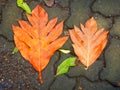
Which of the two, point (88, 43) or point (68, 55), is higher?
point (88, 43)

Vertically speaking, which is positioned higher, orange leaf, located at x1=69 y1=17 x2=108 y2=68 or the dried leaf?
orange leaf, located at x1=69 y1=17 x2=108 y2=68

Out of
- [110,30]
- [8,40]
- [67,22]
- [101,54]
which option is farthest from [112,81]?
[8,40]

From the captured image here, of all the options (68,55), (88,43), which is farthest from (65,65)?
(88,43)

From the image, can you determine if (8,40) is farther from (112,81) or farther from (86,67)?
(112,81)

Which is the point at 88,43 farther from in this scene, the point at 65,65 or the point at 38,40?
the point at 38,40
